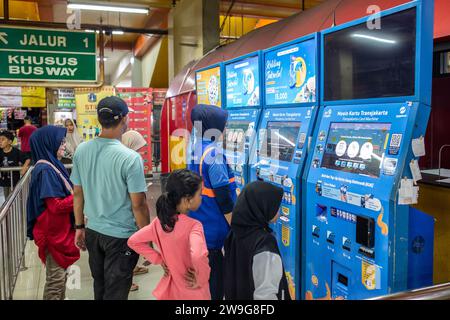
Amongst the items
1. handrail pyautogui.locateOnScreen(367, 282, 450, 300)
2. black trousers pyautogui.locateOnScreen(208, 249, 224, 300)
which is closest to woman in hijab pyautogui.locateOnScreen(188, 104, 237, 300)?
black trousers pyautogui.locateOnScreen(208, 249, 224, 300)

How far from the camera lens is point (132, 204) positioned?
101 inches

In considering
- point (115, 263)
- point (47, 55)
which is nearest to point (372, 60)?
point (115, 263)

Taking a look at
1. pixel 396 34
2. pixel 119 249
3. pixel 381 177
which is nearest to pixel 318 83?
pixel 396 34

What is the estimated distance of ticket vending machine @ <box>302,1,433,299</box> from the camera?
2.19 meters

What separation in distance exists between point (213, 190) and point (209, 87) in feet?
7.92

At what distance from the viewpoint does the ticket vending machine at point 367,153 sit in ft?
7.18

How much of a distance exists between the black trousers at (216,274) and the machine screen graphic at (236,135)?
1341mm

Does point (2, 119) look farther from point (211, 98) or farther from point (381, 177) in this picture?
point (381, 177)

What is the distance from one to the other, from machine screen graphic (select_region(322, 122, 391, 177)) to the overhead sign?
3.77 ft

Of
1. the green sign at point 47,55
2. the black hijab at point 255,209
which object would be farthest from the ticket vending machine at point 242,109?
the green sign at point 47,55

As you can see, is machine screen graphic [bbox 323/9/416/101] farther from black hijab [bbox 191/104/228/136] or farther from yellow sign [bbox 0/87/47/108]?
yellow sign [bbox 0/87/47/108]

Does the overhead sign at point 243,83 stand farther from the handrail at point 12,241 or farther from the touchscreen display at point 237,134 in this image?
the handrail at point 12,241

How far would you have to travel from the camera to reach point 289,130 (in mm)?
3193

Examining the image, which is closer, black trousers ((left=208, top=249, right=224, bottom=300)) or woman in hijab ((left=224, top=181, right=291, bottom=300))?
woman in hijab ((left=224, top=181, right=291, bottom=300))
